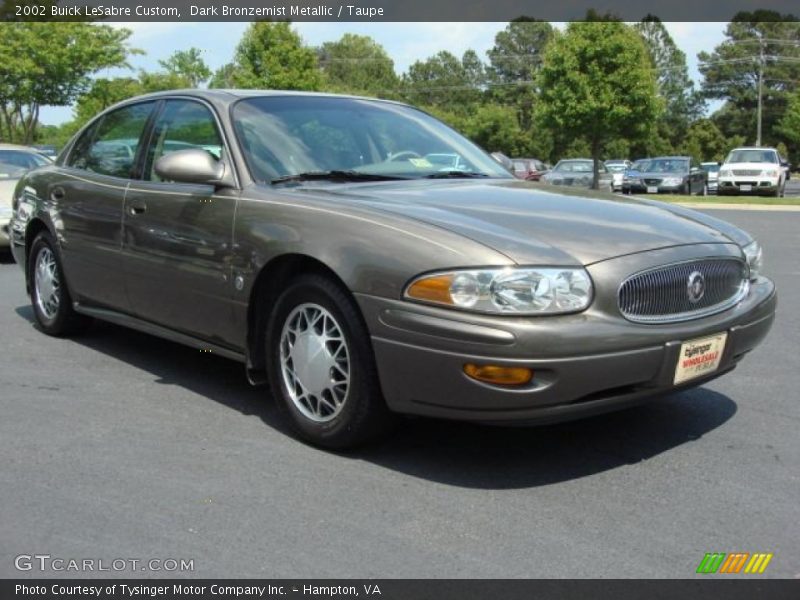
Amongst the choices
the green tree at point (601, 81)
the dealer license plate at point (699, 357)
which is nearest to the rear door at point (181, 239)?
the dealer license plate at point (699, 357)

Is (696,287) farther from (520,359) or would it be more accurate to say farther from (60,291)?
(60,291)

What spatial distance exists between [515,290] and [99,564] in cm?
169

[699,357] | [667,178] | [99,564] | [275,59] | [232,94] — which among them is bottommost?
Result: [99,564]

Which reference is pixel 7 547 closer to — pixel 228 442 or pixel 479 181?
pixel 228 442

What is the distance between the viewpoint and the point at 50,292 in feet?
20.0

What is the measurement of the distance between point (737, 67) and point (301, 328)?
89.0m

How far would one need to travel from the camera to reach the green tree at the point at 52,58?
93.0ft

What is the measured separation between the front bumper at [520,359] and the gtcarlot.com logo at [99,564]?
1.05m

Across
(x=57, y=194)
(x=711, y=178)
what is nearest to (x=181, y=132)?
(x=57, y=194)

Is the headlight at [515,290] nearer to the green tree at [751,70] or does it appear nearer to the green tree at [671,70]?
the green tree at [751,70]

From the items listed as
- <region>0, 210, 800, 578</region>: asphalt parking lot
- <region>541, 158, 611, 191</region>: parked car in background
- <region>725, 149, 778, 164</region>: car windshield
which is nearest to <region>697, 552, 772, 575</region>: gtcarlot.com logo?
<region>0, 210, 800, 578</region>: asphalt parking lot

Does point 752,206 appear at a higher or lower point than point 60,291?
lower

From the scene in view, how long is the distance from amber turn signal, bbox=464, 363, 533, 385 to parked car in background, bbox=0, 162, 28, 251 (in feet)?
24.8
